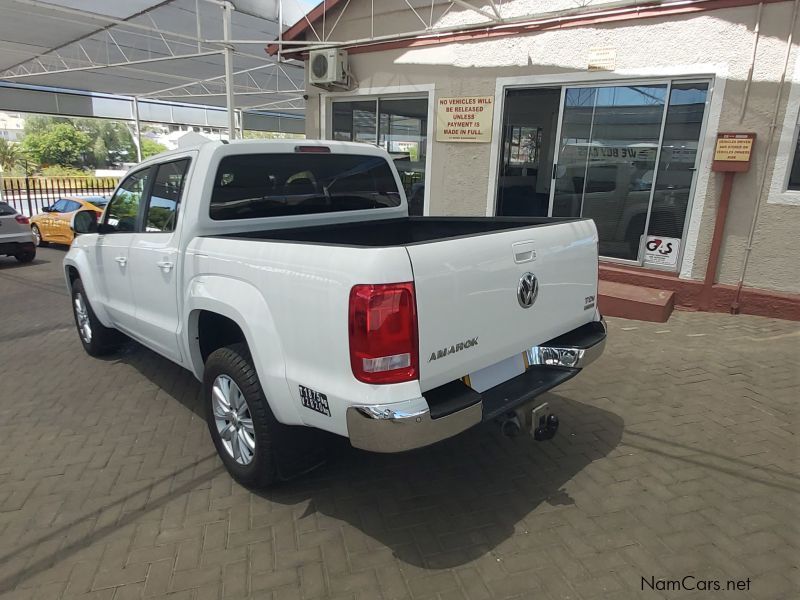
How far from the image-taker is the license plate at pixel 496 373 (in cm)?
259

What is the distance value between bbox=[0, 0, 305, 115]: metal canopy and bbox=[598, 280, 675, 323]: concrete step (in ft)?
24.4

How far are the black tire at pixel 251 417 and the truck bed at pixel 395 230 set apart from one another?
0.83m

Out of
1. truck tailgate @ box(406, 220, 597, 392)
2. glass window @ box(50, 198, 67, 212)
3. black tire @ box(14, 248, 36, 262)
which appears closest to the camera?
truck tailgate @ box(406, 220, 597, 392)

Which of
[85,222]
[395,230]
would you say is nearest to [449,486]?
[395,230]

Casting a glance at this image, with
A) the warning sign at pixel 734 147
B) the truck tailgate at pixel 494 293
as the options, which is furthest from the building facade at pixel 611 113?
the truck tailgate at pixel 494 293

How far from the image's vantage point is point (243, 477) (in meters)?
2.97

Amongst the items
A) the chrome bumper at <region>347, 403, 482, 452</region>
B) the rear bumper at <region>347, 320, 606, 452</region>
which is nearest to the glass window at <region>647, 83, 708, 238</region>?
the rear bumper at <region>347, 320, 606, 452</region>

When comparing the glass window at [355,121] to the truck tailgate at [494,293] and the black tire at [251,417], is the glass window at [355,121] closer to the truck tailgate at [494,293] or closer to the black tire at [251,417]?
the truck tailgate at [494,293]

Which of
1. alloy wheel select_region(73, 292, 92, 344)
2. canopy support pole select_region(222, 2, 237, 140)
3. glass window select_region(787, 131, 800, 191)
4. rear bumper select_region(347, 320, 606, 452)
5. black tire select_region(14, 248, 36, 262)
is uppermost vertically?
canopy support pole select_region(222, 2, 237, 140)

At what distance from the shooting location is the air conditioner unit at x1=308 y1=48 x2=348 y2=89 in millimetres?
8828

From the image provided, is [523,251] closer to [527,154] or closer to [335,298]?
[335,298]

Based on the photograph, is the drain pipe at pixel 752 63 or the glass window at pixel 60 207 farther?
the glass window at pixel 60 207

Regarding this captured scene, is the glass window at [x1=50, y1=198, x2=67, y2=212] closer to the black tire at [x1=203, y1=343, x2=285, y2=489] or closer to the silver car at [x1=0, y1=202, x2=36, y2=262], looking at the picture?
the silver car at [x1=0, y1=202, x2=36, y2=262]

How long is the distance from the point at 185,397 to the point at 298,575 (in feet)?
7.76
